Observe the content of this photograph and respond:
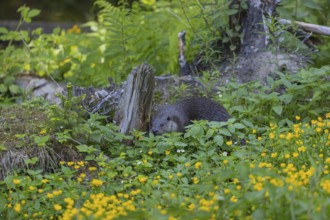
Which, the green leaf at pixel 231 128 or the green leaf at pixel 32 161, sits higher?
the green leaf at pixel 231 128

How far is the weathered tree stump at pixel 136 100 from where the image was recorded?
7641 millimetres

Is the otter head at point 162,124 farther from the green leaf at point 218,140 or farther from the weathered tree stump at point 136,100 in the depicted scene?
the green leaf at point 218,140

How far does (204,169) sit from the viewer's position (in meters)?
6.37

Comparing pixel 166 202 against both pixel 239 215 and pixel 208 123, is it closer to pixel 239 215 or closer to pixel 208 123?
pixel 239 215

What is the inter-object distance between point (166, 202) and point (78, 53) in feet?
19.5

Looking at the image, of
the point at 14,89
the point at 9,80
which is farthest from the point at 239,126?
the point at 9,80

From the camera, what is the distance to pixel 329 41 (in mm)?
9500

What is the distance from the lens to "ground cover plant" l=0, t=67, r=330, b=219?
5.00 m

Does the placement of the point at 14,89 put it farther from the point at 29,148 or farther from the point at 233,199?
the point at 233,199

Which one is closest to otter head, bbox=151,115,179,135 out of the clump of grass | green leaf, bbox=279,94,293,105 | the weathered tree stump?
the weathered tree stump

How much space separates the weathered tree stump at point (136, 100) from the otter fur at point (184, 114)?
0.17 meters

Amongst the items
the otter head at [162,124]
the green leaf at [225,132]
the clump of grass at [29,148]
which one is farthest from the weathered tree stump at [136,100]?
the green leaf at [225,132]

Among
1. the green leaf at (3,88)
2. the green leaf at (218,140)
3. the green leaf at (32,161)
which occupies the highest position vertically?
the green leaf at (218,140)

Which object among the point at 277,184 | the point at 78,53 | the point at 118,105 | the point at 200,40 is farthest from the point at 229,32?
the point at 277,184
